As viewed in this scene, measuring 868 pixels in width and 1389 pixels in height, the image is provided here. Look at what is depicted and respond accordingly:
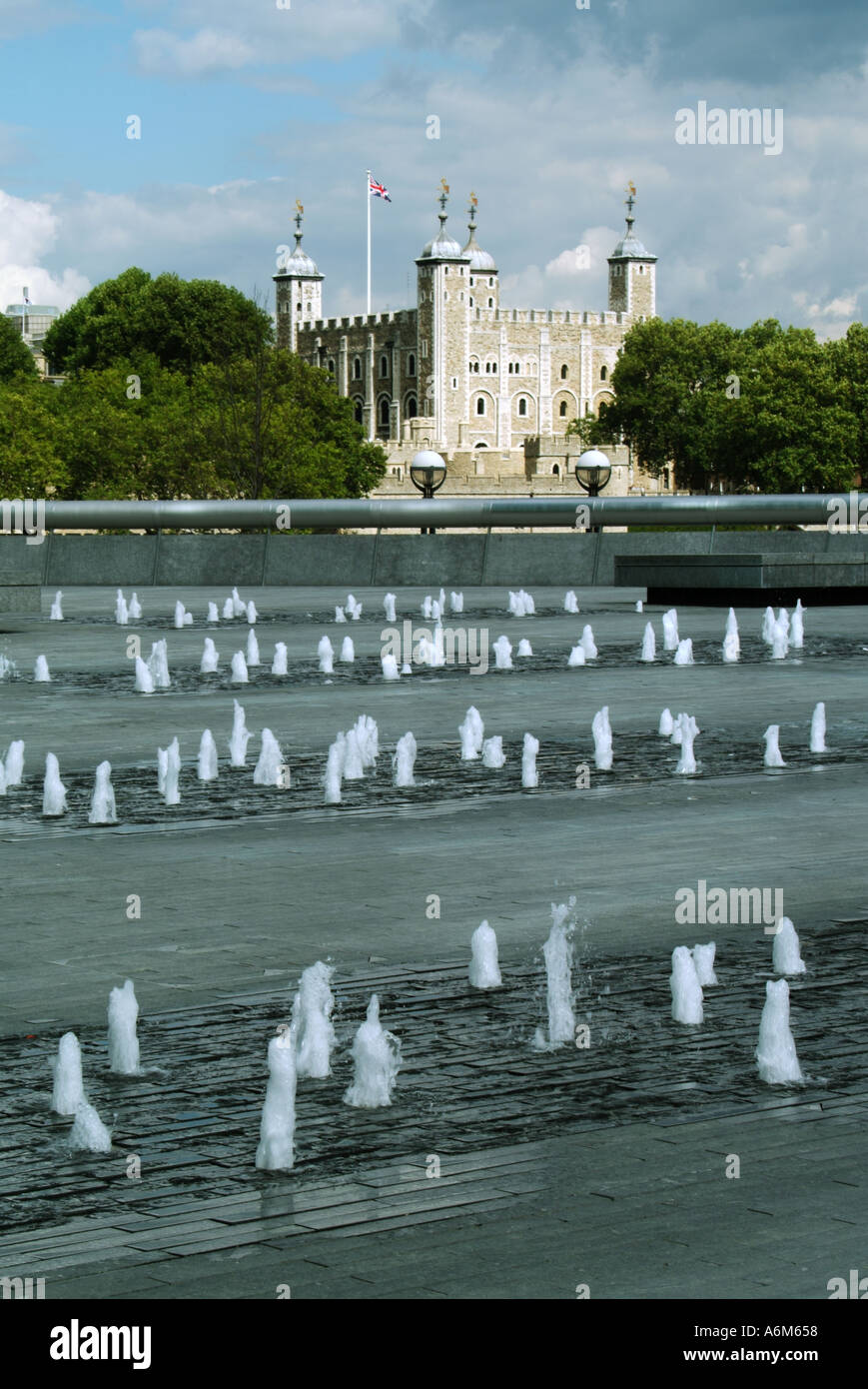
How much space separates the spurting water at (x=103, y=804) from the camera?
32.5ft

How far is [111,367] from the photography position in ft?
312

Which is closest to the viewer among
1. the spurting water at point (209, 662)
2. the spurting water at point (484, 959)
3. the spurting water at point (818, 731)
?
the spurting water at point (484, 959)

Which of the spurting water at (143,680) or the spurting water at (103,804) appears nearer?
the spurting water at (103,804)

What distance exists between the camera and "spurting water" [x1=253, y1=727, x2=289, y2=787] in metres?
11.2

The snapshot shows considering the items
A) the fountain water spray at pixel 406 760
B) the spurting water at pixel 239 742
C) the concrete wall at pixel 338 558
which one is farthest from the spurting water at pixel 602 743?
the concrete wall at pixel 338 558

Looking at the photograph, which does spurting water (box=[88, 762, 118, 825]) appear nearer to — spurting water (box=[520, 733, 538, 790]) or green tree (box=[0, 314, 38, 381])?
spurting water (box=[520, 733, 538, 790])

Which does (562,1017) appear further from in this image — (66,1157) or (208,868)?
(208,868)

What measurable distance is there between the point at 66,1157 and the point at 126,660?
46.0ft

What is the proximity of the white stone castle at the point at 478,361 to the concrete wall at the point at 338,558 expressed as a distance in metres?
104

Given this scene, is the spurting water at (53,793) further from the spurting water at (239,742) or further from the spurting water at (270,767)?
the spurting water at (239,742)

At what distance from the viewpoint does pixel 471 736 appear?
12.3 metres

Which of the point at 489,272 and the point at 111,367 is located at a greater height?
the point at 489,272

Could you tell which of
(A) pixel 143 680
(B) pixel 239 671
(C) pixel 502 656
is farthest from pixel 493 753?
(C) pixel 502 656

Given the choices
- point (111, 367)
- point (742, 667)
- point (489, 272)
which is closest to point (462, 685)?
point (742, 667)
